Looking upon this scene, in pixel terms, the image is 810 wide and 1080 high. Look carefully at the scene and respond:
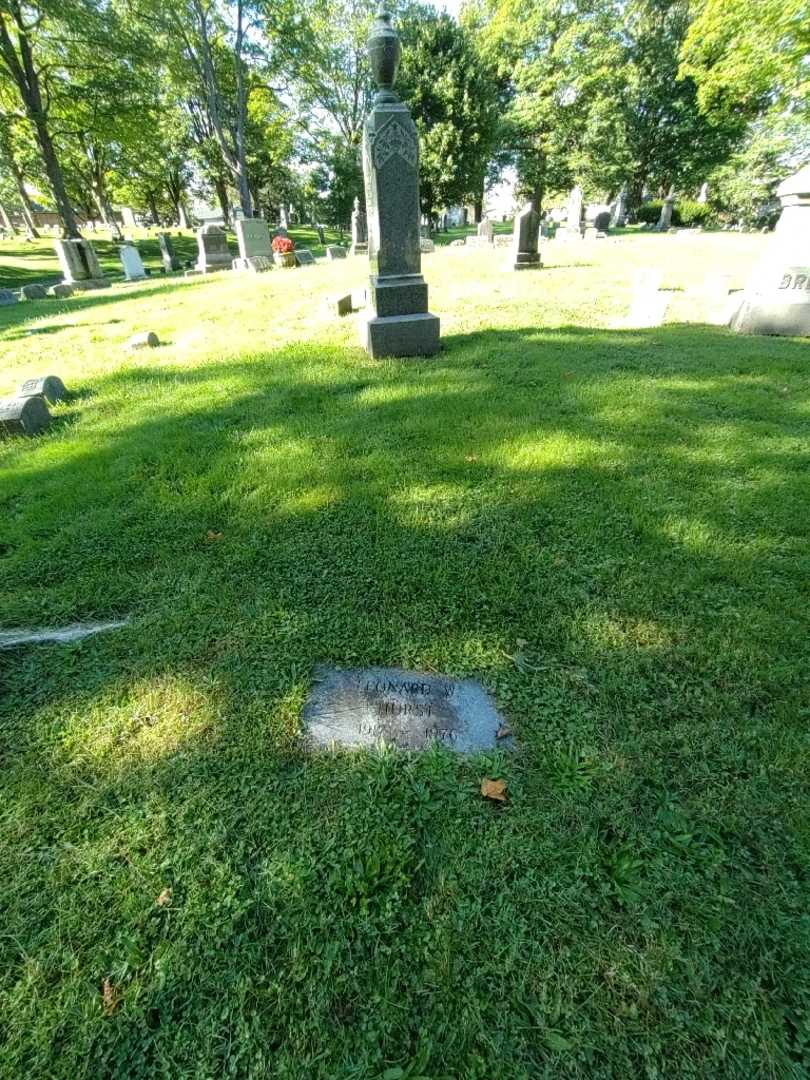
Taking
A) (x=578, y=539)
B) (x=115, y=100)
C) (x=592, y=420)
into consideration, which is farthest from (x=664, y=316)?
(x=115, y=100)

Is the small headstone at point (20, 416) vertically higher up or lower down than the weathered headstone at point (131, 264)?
lower down

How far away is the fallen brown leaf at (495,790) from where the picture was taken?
162cm

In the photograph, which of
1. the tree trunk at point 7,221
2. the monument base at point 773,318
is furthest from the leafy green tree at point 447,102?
the tree trunk at point 7,221

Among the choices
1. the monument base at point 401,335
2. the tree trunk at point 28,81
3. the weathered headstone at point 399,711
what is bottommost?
the weathered headstone at point 399,711

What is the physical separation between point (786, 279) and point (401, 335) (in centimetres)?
492

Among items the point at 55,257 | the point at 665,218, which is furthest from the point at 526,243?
the point at 55,257

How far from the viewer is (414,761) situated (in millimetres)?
1746

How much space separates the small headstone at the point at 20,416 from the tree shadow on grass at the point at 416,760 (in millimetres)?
854

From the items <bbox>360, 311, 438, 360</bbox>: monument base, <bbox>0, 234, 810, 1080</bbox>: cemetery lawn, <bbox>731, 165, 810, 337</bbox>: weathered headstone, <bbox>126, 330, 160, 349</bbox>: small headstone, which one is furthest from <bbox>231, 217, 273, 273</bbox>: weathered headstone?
<bbox>0, 234, 810, 1080</bbox>: cemetery lawn

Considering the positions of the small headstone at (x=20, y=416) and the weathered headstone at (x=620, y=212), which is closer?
the small headstone at (x=20, y=416)

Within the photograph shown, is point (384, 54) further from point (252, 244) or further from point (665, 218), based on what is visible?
point (665, 218)

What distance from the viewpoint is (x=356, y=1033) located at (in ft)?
3.87

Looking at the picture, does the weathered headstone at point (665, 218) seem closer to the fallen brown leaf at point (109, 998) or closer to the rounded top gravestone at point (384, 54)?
the rounded top gravestone at point (384, 54)

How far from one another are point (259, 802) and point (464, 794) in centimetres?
66
